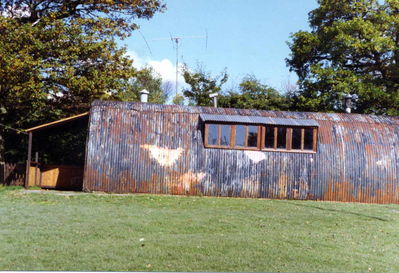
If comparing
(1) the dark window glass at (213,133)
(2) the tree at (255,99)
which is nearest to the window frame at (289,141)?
(1) the dark window glass at (213,133)

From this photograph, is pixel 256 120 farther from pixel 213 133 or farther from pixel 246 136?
pixel 213 133

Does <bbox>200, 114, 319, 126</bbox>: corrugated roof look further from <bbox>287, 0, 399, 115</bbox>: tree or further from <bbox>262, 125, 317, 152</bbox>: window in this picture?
<bbox>287, 0, 399, 115</bbox>: tree

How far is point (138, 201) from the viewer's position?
16.0 metres

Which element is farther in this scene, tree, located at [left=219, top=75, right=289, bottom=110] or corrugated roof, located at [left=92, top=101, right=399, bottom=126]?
tree, located at [left=219, top=75, right=289, bottom=110]

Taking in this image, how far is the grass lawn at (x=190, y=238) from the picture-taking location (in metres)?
7.35

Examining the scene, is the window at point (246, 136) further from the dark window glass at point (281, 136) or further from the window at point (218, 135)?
the dark window glass at point (281, 136)

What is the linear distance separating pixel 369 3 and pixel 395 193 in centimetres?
1530

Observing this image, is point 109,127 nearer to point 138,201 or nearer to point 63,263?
point 138,201

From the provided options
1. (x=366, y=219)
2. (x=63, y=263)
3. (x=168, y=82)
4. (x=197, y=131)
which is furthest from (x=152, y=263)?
(x=168, y=82)

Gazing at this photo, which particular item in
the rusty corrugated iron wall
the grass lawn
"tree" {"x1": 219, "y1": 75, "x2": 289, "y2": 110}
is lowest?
the grass lawn

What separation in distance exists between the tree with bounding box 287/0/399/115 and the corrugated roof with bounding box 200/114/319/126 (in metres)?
10.2

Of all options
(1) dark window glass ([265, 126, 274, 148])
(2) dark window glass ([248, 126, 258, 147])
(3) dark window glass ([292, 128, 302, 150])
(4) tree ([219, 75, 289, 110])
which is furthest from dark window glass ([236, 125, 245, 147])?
(4) tree ([219, 75, 289, 110])

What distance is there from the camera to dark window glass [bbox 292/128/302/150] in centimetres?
1986

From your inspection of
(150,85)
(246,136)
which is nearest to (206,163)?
(246,136)
